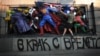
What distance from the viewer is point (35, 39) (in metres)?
14.7

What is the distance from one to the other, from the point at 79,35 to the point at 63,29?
900mm

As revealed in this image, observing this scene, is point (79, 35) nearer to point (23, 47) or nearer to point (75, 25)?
point (75, 25)

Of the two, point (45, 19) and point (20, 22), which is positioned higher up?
point (45, 19)

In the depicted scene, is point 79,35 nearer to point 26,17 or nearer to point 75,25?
point 75,25

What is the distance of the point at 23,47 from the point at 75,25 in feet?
9.67

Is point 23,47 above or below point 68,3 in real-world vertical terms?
below

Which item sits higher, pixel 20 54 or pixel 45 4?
pixel 45 4

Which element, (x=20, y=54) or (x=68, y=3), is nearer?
(x=20, y=54)

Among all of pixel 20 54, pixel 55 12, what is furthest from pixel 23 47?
pixel 55 12

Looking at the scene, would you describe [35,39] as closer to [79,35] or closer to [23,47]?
[23,47]

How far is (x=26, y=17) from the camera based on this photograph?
15.2 m

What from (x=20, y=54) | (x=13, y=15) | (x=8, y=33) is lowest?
(x=20, y=54)

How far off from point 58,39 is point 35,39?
1.18 m

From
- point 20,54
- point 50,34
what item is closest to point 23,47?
point 20,54
